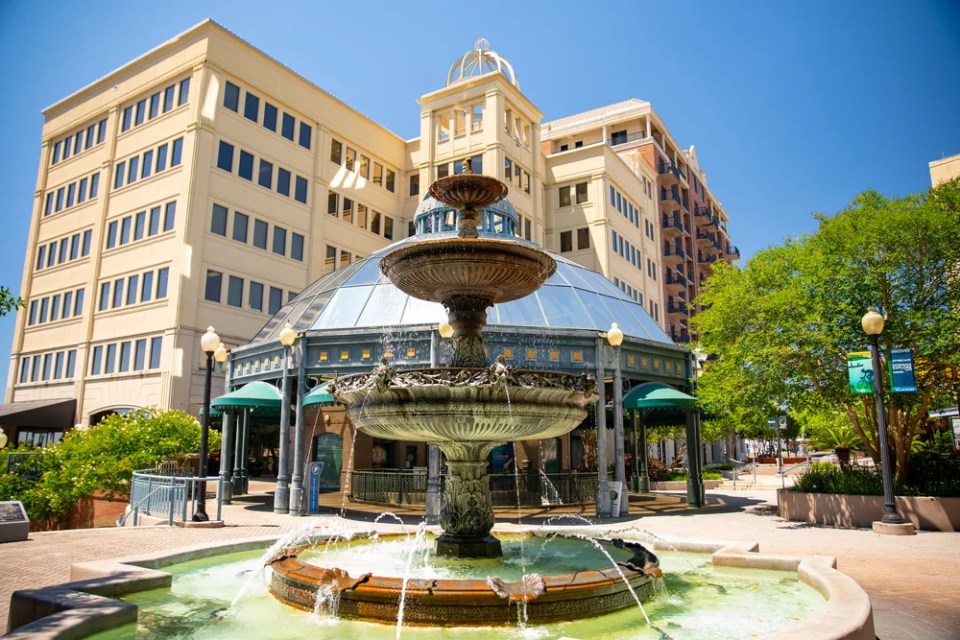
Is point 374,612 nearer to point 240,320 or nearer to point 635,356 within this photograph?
point 635,356

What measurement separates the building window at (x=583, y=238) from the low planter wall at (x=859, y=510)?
3085 centimetres

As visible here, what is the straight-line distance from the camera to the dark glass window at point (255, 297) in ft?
119

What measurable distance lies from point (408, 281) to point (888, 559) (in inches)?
338

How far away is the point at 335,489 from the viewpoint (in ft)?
82.0

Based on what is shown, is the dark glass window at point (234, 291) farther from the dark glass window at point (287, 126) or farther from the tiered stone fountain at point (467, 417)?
the tiered stone fountain at point (467, 417)

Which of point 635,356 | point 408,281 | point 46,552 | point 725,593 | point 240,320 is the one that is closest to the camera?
point 725,593

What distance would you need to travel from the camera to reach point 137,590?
22.1 ft

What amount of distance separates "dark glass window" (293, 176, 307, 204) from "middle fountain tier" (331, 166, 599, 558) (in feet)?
109

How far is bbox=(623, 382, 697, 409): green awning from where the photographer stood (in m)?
18.8

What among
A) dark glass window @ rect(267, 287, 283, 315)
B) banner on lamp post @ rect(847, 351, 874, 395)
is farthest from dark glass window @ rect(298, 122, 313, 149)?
banner on lamp post @ rect(847, 351, 874, 395)

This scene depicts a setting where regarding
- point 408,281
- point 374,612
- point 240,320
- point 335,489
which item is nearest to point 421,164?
point 240,320

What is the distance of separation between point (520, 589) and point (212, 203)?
3349 cm

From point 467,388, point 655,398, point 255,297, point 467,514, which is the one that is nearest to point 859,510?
point 655,398

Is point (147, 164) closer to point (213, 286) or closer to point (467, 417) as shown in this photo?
point (213, 286)
